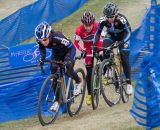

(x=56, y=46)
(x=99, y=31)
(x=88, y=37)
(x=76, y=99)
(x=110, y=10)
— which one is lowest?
(x=76, y=99)

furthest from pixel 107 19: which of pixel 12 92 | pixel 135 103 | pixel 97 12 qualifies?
pixel 97 12

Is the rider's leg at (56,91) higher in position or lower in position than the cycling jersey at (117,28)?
lower

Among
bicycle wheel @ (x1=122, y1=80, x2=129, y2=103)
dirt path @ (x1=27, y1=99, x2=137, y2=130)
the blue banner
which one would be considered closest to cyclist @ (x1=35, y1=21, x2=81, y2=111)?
dirt path @ (x1=27, y1=99, x2=137, y2=130)

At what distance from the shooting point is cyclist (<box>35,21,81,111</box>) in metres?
8.62

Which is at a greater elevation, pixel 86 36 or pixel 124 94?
pixel 86 36

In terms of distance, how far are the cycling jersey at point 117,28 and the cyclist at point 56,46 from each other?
93 centimetres

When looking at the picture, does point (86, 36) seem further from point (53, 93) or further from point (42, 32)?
point (42, 32)

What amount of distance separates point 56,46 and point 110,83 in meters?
1.61

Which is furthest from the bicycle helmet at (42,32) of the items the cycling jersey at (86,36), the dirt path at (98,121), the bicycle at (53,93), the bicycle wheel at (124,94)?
the bicycle wheel at (124,94)

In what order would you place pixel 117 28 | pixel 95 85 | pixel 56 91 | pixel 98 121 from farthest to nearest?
pixel 117 28 < pixel 95 85 < pixel 56 91 < pixel 98 121

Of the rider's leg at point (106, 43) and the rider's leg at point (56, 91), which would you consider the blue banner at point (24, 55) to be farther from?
the rider's leg at point (56, 91)

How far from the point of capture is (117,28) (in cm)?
1001

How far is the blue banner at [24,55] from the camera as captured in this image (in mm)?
13742

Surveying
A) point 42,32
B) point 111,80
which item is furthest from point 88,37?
point 42,32
